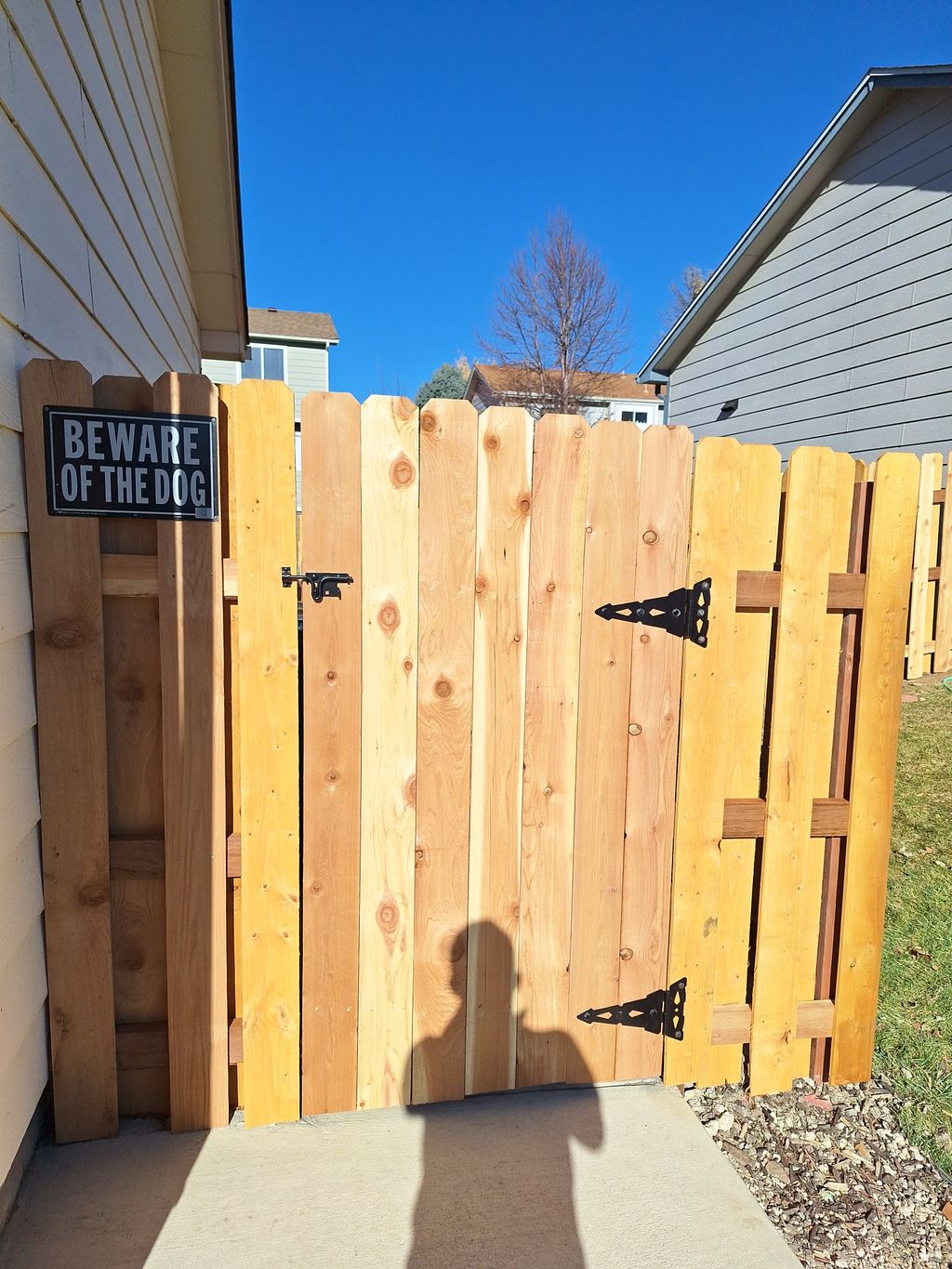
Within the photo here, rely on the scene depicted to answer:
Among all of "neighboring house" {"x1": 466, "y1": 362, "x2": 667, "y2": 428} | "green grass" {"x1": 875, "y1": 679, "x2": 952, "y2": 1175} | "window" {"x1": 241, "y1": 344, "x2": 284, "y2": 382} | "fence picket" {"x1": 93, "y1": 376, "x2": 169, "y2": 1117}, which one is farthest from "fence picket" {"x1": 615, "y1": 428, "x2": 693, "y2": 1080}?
"neighboring house" {"x1": 466, "y1": 362, "x2": 667, "y2": 428}

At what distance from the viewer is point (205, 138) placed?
14.9 ft

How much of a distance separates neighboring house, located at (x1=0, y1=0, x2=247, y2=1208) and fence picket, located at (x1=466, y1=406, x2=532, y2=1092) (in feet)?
3.50

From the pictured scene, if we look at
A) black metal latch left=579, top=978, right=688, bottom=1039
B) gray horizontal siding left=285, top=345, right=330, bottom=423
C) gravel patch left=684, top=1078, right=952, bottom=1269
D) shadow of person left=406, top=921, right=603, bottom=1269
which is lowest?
gravel patch left=684, top=1078, right=952, bottom=1269

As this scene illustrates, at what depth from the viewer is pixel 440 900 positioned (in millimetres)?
2045

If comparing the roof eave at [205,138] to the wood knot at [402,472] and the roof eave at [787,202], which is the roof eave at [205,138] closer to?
the wood knot at [402,472]

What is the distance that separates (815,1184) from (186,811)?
1.86m

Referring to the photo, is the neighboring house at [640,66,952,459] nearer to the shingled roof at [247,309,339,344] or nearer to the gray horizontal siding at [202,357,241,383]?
the gray horizontal siding at [202,357,241,383]

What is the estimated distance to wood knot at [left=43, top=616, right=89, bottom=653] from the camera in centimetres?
172

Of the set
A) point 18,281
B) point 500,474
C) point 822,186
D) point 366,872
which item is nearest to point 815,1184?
point 366,872

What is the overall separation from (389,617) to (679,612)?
2.66 ft

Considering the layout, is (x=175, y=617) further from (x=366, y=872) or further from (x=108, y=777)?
(x=366, y=872)

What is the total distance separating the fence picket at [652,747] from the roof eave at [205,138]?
356 centimetres

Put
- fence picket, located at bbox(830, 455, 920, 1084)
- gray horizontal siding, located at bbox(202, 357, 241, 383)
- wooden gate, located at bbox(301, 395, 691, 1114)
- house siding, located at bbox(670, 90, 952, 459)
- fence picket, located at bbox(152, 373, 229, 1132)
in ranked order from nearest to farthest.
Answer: fence picket, located at bbox(152, 373, 229, 1132), wooden gate, located at bbox(301, 395, 691, 1114), fence picket, located at bbox(830, 455, 920, 1084), house siding, located at bbox(670, 90, 952, 459), gray horizontal siding, located at bbox(202, 357, 241, 383)

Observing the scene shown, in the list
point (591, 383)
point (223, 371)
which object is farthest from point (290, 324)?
point (591, 383)
